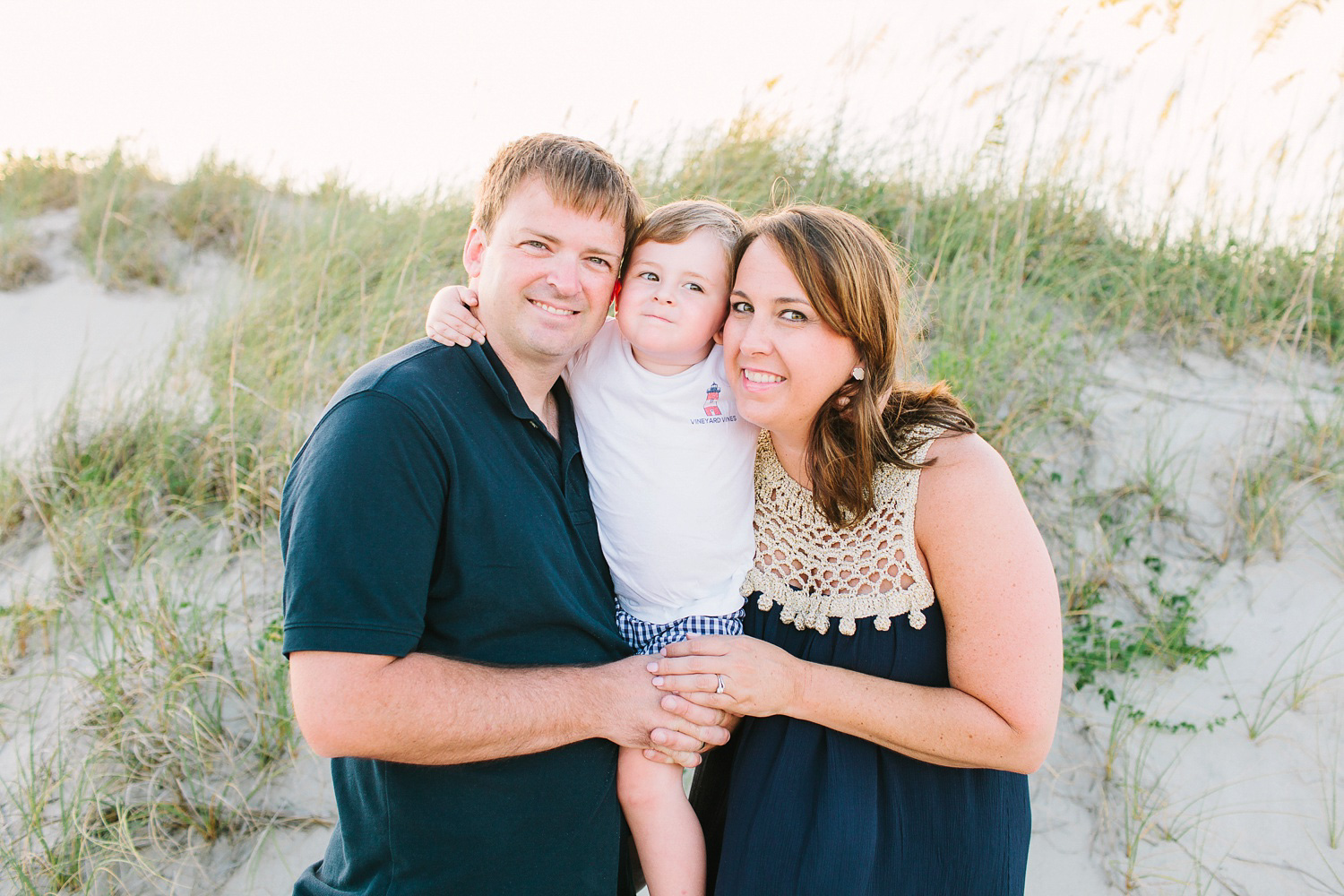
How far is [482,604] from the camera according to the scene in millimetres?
1924

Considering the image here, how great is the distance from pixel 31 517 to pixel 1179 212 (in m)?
6.78

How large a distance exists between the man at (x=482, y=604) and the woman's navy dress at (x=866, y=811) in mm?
238

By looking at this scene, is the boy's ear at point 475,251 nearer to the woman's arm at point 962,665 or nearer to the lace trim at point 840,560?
the lace trim at point 840,560

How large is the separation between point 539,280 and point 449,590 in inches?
33.9

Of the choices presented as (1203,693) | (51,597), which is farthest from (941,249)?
(51,597)

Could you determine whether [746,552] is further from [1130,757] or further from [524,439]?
[1130,757]

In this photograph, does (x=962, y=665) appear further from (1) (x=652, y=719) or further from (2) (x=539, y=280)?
(2) (x=539, y=280)

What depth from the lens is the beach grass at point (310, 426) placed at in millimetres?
3133

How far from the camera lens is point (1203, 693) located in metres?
3.53

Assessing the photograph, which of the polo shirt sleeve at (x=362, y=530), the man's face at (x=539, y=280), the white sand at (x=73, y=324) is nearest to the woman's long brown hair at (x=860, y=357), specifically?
the man's face at (x=539, y=280)

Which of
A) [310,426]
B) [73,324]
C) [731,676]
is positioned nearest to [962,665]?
[731,676]

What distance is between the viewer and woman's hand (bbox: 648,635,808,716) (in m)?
2.09

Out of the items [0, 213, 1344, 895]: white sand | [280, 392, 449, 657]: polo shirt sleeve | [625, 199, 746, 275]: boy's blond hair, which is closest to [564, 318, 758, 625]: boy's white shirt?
[625, 199, 746, 275]: boy's blond hair

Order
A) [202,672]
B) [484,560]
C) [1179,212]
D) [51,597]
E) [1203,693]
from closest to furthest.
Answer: [484,560] → [202,672] → [1203,693] → [51,597] → [1179,212]
